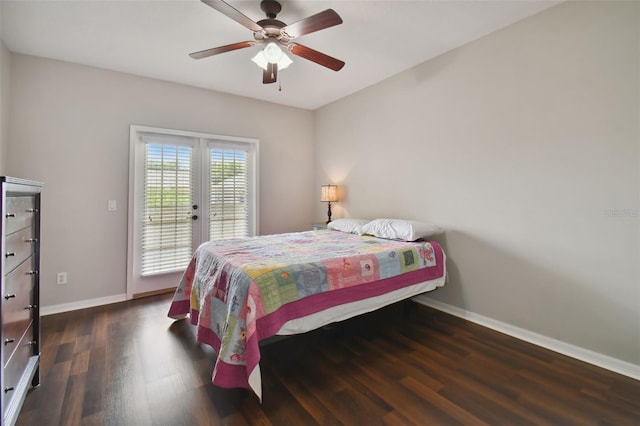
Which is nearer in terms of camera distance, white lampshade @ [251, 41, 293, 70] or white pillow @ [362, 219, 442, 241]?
white lampshade @ [251, 41, 293, 70]

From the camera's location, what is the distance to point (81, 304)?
10.2ft

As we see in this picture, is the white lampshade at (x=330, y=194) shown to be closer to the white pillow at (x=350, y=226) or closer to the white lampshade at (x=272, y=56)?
the white pillow at (x=350, y=226)

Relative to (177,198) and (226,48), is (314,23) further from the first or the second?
(177,198)

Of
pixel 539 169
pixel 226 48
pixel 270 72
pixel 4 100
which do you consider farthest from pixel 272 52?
pixel 4 100

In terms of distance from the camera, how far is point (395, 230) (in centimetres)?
290

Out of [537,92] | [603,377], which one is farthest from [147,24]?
[603,377]

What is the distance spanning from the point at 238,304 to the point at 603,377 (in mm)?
2474

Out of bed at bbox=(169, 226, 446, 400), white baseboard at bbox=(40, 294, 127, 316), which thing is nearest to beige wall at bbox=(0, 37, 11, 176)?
white baseboard at bbox=(40, 294, 127, 316)

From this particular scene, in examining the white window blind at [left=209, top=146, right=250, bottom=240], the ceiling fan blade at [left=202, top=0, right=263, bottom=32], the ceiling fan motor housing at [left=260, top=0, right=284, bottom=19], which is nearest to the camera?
the ceiling fan blade at [left=202, top=0, right=263, bottom=32]

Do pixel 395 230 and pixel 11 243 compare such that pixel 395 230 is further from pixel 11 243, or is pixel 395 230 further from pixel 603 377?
pixel 11 243

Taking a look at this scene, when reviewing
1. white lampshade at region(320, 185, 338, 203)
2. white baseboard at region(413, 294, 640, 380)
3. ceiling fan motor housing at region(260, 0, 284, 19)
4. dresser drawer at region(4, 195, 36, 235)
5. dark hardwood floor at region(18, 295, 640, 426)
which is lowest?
dark hardwood floor at region(18, 295, 640, 426)

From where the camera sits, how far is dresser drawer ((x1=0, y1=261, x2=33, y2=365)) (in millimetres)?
1320

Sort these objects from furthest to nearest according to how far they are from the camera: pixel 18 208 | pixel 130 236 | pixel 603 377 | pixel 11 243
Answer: pixel 130 236, pixel 603 377, pixel 18 208, pixel 11 243

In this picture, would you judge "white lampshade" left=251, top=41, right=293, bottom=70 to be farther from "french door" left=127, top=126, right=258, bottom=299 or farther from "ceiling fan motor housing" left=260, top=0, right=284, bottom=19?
"french door" left=127, top=126, right=258, bottom=299
